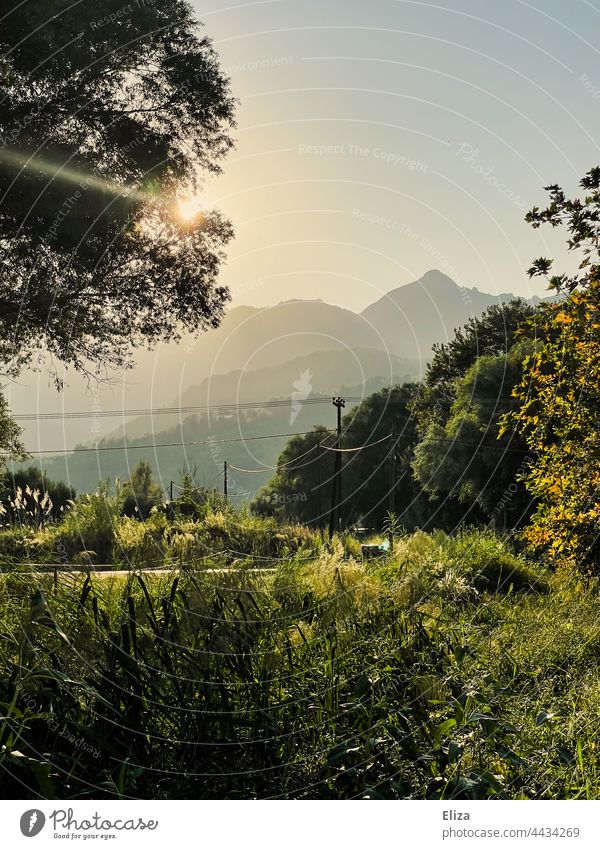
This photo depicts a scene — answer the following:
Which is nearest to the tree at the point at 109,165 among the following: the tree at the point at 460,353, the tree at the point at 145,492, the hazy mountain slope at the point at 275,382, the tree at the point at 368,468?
the hazy mountain slope at the point at 275,382

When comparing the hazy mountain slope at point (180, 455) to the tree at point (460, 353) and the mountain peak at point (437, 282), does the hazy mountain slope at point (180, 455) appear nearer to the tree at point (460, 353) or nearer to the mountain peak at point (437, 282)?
the mountain peak at point (437, 282)

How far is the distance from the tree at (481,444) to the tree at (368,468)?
3833 mm

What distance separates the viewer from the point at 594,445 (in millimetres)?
7555

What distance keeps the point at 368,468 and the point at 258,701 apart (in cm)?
2414

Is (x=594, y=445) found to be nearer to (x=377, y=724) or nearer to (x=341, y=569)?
(x=341, y=569)

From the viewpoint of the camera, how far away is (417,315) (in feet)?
21.7

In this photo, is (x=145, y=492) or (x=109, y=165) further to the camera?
(x=145, y=492)

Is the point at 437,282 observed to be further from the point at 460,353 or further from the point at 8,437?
the point at 460,353

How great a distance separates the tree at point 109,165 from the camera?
7082 millimetres

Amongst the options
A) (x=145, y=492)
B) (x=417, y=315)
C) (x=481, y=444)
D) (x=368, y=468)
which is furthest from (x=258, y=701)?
(x=368, y=468)

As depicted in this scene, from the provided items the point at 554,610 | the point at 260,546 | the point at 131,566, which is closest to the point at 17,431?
the point at 260,546

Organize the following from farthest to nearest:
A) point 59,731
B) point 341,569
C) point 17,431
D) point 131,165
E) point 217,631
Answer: point 17,431 < point 131,165 < point 341,569 < point 217,631 < point 59,731

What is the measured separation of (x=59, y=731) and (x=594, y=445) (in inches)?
235
